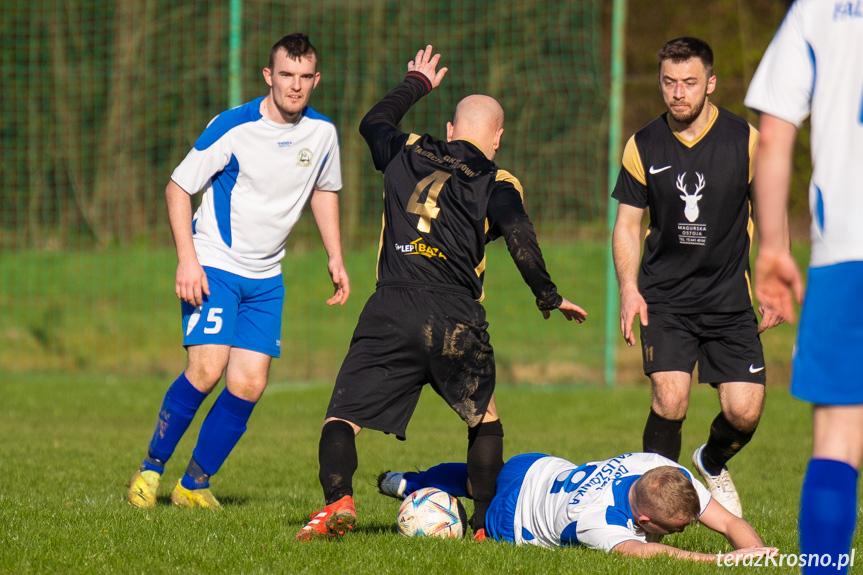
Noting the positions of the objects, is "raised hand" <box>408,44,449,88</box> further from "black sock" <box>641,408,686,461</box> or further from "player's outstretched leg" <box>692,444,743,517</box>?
"player's outstretched leg" <box>692,444,743,517</box>

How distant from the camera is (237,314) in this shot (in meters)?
5.93

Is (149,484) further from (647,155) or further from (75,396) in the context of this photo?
(75,396)

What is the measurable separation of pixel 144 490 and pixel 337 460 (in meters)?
1.75

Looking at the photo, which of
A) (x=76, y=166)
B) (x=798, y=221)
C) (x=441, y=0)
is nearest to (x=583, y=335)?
(x=798, y=221)

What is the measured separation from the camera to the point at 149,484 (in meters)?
5.81

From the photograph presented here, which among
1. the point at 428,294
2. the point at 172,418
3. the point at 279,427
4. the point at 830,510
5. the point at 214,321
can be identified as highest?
the point at 428,294

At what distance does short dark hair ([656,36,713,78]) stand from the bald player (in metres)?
1.15

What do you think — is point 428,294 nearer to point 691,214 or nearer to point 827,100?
point 691,214

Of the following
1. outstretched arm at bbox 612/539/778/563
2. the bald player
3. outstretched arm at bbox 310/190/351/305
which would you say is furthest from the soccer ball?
outstretched arm at bbox 310/190/351/305

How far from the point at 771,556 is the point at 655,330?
174 cm

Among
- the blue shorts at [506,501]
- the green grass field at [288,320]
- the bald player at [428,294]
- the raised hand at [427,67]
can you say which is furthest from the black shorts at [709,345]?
the green grass field at [288,320]

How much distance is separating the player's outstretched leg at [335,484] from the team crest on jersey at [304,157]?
1.88m

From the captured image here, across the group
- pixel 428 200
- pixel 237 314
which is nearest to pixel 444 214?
pixel 428 200

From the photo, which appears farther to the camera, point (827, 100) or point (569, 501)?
point (569, 501)
